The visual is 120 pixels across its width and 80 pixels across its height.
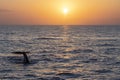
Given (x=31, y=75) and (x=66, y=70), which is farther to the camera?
Result: (x=66, y=70)

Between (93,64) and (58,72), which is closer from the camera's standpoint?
(58,72)

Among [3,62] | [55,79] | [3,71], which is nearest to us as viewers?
[55,79]

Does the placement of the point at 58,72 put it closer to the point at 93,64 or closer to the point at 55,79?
the point at 55,79

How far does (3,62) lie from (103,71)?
36.8ft

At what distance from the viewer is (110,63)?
34.5 m

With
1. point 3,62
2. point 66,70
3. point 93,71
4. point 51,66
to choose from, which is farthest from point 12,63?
point 93,71

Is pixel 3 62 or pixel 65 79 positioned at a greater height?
pixel 3 62

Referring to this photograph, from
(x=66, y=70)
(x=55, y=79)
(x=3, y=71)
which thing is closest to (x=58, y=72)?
(x=66, y=70)

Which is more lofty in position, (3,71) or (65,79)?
(3,71)

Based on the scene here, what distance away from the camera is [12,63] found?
110 ft

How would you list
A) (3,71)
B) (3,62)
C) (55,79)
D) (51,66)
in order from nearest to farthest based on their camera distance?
(55,79), (3,71), (51,66), (3,62)

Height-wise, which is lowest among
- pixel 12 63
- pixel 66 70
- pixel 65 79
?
pixel 65 79

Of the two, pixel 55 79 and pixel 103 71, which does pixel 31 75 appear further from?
pixel 103 71

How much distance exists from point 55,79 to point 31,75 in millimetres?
2517
